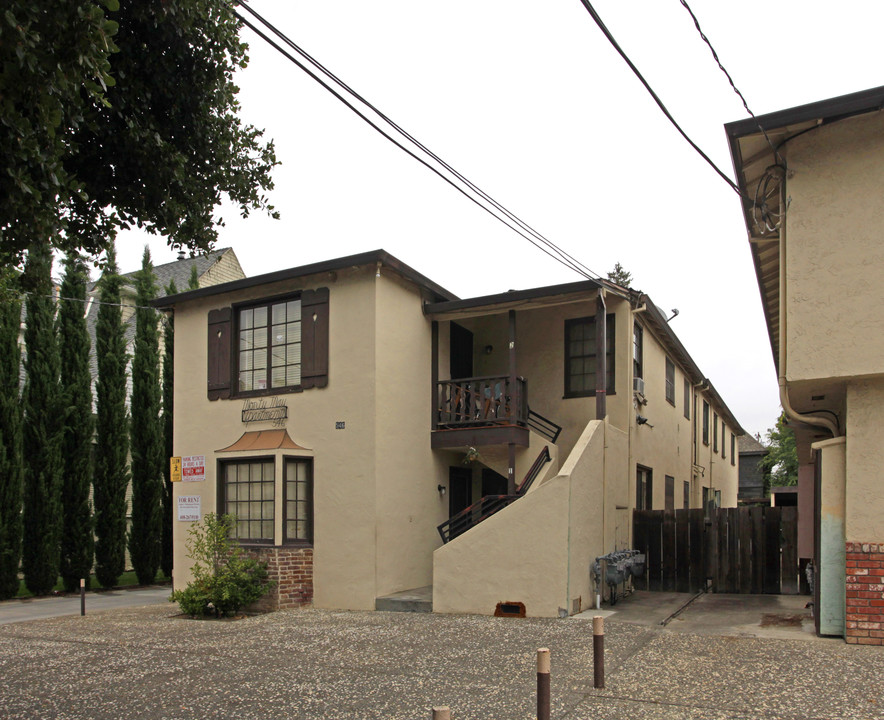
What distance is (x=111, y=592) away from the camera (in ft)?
60.3

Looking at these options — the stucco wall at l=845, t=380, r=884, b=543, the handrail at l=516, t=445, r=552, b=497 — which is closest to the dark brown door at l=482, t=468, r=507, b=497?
the handrail at l=516, t=445, r=552, b=497

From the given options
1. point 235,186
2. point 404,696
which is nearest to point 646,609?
point 404,696

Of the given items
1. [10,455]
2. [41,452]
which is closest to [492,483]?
[41,452]

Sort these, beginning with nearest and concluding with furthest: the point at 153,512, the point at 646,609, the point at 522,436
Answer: the point at 646,609
the point at 522,436
the point at 153,512

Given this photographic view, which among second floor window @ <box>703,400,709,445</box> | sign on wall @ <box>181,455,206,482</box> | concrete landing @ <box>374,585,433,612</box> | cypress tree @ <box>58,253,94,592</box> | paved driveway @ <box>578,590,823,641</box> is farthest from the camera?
second floor window @ <box>703,400,709,445</box>

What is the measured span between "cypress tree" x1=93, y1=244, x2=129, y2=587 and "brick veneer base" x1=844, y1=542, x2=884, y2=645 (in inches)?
631

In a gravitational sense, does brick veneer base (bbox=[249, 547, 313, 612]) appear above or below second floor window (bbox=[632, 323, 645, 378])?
below

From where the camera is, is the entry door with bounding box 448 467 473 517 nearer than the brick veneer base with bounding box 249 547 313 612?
No

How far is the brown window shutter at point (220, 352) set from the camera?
15.1 meters

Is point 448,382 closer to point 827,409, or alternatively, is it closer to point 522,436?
point 522,436

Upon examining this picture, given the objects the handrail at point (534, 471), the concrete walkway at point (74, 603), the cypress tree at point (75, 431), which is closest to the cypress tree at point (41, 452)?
the cypress tree at point (75, 431)

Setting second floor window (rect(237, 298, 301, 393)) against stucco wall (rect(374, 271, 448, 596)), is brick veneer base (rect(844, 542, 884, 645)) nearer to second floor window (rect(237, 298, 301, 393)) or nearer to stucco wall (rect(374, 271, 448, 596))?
stucco wall (rect(374, 271, 448, 596))

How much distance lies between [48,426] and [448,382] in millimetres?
9715

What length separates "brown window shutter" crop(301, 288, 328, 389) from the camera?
14.1 m
